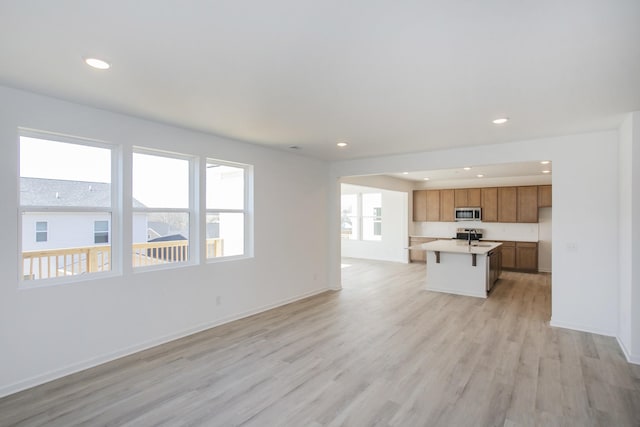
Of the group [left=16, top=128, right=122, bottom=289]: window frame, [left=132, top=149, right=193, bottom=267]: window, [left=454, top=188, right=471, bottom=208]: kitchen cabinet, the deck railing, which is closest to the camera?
[left=16, top=128, right=122, bottom=289]: window frame

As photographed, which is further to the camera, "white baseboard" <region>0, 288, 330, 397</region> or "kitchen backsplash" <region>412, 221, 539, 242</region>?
"kitchen backsplash" <region>412, 221, 539, 242</region>

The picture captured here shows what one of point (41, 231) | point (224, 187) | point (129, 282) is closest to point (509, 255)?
point (224, 187)

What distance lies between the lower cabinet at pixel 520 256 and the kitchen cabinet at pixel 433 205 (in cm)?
199

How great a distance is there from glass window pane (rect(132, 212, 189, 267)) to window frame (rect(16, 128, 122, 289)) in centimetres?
23

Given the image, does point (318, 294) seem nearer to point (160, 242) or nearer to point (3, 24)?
point (160, 242)

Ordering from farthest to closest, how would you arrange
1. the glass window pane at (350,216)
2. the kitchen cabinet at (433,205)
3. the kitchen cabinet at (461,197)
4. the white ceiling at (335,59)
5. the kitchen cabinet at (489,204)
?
1. the glass window pane at (350,216)
2. the kitchen cabinet at (433,205)
3. the kitchen cabinet at (461,197)
4. the kitchen cabinet at (489,204)
5. the white ceiling at (335,59)

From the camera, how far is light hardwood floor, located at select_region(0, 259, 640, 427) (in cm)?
245

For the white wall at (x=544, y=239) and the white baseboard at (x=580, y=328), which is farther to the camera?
the white wall at (x=544, y=239)

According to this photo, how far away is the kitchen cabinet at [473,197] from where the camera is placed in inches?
366

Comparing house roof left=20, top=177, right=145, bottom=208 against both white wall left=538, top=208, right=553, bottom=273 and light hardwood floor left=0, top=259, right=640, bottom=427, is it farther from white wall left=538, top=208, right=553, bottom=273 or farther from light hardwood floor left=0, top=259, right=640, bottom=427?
white wall left=538, top=208, right=553, bottom=273

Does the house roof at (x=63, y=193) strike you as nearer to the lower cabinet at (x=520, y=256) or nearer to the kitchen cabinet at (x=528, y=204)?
the lower cabinet at (x=520, y=256)

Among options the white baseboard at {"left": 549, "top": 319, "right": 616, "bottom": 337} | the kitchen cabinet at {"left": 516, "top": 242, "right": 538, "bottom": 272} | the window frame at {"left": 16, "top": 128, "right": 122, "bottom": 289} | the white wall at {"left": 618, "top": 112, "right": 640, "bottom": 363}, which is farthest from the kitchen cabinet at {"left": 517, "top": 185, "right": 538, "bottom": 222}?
the window frame at {"left": 16, "top": 128, "right": 122, "bottom": 289}

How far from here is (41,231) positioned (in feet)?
10.1

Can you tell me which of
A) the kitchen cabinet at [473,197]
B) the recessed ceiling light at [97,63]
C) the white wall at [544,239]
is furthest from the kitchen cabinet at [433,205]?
the recessed ceiling light at [97,63]
